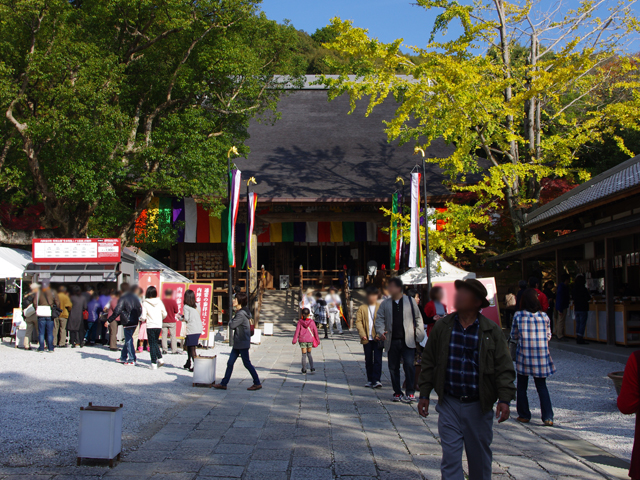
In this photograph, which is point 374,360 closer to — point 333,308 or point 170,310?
point 170,310

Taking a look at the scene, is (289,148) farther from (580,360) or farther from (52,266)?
(580,360)

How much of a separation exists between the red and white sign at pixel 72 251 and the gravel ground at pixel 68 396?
2379mm

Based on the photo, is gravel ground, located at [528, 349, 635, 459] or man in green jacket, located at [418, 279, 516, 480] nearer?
man in green jacket, located at [418, 279, 516, 480]

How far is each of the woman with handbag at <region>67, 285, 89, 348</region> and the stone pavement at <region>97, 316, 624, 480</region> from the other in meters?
6.20

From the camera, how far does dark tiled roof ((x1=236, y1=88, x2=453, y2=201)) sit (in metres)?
20.1

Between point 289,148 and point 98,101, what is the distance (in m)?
11.2

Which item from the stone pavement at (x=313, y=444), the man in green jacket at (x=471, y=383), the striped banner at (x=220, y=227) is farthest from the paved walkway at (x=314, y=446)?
the striped banner at (x=220, y=227)

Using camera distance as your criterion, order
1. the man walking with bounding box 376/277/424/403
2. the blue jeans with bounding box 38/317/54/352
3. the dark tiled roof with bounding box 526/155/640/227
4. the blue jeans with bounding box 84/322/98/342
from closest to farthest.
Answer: the man walking with bounding box 376/277/424/403 → the dark tiled roof with bounding box 526/155/640/227 → the blue jeans with bounding box 38/317/54/352 → the blue jeans with bounding box 84/322/98/342

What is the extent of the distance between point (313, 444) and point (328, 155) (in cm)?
1874

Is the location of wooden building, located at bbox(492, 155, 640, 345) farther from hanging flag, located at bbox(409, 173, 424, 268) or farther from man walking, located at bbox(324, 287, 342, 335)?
man walking, located at bbox(324, 287, 342, 335)

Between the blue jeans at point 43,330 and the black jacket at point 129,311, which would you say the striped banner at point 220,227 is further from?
the black jacket at point 129,311

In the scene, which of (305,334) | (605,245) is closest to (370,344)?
(305,334)

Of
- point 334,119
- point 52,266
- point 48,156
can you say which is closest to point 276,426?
point 52,266

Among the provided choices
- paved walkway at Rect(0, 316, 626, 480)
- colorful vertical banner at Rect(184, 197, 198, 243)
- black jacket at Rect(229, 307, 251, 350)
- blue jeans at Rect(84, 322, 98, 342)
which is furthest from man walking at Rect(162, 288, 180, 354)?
colorful vertical banner at Rect(184, 197, 198, 243)
